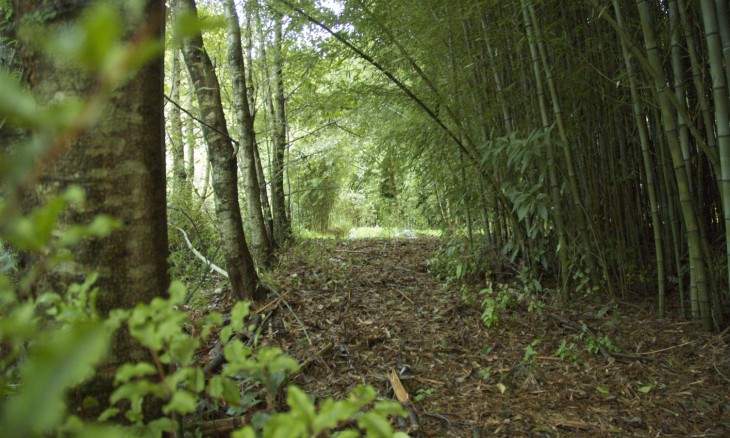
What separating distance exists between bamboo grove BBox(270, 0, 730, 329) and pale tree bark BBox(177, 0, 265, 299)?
0.71m

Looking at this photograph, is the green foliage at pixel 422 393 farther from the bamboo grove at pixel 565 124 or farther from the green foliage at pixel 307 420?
the green foliage at pixel 307 420

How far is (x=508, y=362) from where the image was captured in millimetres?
2311

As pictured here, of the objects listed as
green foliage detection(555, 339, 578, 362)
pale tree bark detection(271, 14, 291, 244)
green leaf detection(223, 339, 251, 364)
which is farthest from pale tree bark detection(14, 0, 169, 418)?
pale tree bark detection(271, 14, 291, 244)

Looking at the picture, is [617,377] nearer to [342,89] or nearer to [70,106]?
[70,106]

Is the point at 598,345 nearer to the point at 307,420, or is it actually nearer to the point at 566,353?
the point at 566,353

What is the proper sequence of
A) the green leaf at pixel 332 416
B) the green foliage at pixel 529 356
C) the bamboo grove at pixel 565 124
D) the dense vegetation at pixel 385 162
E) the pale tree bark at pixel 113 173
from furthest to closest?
the bamboo grove at pixel 565 124 < the green foliage at pixel 529 356 < the pale tree bark at pixel 113 173 < the dense vegetation at pixel 385 162 < the green leaf at pixel 332 416

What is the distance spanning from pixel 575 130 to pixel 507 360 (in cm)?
170

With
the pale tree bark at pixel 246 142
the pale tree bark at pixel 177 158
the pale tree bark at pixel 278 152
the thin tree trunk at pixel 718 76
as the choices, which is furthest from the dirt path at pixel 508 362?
the pale tree bark at pixel 177 158

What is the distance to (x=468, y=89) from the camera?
3424 mm

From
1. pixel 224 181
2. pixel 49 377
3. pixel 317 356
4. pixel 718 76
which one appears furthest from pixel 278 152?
pixel 49 377

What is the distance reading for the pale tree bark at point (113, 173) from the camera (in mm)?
805

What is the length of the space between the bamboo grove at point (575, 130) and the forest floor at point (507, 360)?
0.33m

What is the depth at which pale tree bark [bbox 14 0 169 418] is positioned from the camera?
80 cm

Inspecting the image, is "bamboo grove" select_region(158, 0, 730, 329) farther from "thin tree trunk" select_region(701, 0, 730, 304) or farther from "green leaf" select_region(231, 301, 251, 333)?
"green leaf" select_region(231, 301, 251, 333)
